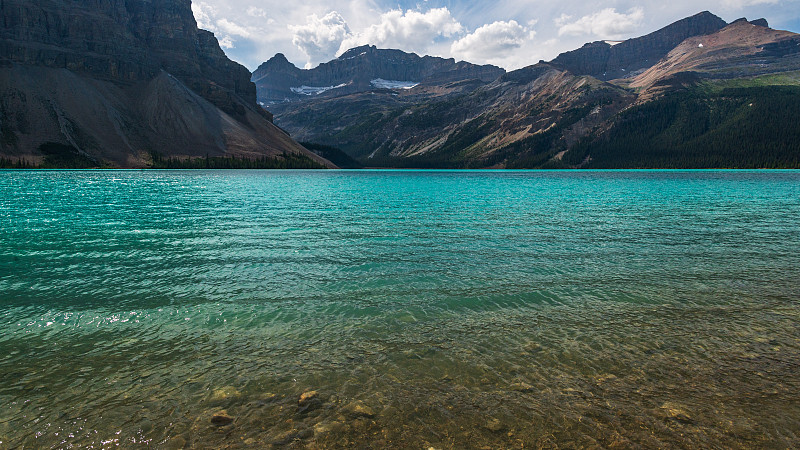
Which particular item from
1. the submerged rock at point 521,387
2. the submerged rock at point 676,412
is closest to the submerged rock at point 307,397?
the submerged rock at point 521,387

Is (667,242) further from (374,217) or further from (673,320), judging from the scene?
(374,217)

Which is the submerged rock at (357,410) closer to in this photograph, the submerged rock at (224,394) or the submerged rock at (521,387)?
the submerged rock at (224,394)

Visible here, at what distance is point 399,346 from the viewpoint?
11195 mm

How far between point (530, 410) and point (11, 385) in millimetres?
11452

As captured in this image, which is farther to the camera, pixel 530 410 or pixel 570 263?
pixel 570 263

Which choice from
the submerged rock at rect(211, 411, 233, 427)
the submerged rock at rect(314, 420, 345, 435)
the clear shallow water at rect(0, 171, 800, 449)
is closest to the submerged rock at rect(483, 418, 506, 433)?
the clear shallow water at rect(0, 171, 800, 449)

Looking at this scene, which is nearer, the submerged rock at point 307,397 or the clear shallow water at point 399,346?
A: the clear shallow water at point 399,346

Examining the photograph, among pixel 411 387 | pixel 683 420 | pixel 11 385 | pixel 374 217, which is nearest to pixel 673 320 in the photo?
pixel 683 420

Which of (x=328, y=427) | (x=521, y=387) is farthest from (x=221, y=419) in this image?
(x=521, y=387)

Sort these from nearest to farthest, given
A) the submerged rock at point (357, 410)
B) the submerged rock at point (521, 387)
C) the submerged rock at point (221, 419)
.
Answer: the submerged rock at point (221, 419) < the submerged rock at point (357, 410) < the submerged rock at point (521, 387)

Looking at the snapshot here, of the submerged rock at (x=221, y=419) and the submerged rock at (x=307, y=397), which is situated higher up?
the submerged rock at (x=307, y=397)

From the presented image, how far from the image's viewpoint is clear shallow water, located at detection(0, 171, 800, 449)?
7.73m

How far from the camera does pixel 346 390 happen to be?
9008 millimetres

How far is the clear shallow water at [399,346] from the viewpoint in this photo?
7727 mm
